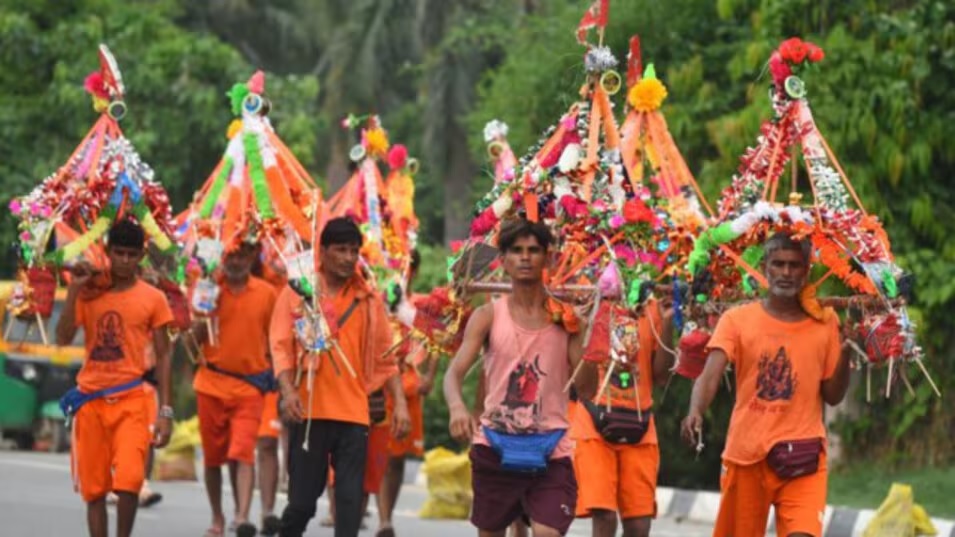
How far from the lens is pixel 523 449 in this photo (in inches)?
381

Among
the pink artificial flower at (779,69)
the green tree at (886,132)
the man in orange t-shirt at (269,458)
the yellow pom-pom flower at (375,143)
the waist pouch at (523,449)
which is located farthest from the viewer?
the green tree at (886,132)

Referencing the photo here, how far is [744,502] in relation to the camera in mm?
9859

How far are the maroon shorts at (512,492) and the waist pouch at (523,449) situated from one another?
0.17 feet

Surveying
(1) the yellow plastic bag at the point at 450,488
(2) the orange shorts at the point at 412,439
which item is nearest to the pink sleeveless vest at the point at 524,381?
(2) the orange shorts at the point at 412,439

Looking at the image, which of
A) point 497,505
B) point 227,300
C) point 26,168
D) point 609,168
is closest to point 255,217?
point 227,300

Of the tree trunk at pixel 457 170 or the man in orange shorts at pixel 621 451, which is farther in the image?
the tree trunk at pixel 457 170

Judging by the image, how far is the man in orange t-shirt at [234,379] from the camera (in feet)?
47.0

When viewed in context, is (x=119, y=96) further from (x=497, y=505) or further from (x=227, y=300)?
(x=497, y=505)

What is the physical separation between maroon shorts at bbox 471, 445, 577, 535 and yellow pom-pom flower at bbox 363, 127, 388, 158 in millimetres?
7119

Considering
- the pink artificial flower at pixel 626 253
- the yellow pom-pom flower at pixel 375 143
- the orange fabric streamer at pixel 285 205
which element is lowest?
the pink artificial flower at pixel 626 253

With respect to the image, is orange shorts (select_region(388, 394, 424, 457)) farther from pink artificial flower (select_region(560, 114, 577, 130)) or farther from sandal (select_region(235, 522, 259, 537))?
pink artificial flower (select_region(560, 114, 577, 130))

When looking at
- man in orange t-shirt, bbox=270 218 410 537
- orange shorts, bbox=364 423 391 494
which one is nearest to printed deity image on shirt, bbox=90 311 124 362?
man in orange t-shirt, bbox=270 218 410 537

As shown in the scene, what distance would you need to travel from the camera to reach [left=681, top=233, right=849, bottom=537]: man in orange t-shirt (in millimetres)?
9742

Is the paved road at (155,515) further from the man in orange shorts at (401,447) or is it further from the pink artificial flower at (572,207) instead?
the pink artificial flower at (572,207)
